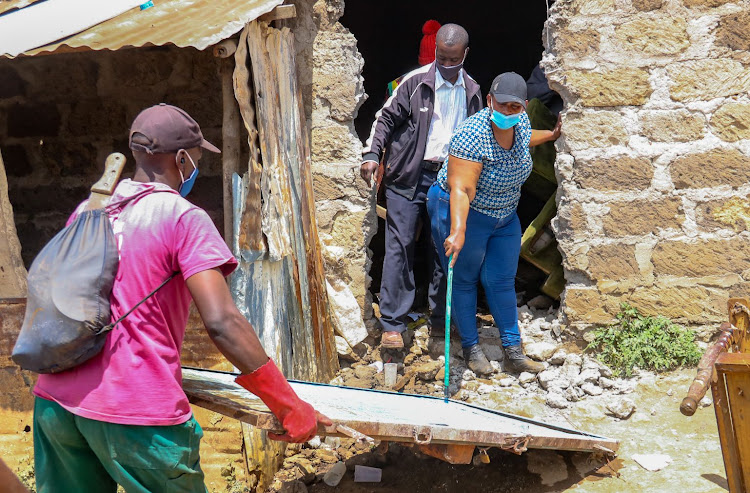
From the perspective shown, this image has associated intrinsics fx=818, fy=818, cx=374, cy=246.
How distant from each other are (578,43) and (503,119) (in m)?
0.86

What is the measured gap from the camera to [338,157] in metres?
5.30

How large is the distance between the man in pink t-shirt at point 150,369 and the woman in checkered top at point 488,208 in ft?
6.66

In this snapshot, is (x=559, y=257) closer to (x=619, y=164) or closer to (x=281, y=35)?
(x=619, y=164)

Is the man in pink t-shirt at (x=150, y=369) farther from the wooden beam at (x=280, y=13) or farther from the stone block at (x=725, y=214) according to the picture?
the stone block at (x=725, y=214)

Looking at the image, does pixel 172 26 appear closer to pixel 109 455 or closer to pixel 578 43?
pixel 578 43

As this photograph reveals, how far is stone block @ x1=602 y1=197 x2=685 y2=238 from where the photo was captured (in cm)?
493

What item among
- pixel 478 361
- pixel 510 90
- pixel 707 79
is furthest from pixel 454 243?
pixel 707 79

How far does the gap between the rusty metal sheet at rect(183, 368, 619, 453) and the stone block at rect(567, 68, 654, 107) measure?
→ 79.5 inches

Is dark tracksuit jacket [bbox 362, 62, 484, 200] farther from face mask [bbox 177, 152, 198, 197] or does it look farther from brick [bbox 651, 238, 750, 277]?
face mask [bbox 177, 152, 198, 197]

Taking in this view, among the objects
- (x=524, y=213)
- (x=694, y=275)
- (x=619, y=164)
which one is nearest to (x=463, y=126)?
(x=619, y=164)

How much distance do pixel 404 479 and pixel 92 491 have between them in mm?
2067

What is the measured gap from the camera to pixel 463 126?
4621 mm

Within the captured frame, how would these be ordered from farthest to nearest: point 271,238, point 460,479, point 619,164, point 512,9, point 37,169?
point 512,9, point 37,169, point 619,164, point 271,238, point 460,479

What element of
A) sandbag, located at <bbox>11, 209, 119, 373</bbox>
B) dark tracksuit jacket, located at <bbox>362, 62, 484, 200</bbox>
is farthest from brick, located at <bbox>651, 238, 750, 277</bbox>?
sandbag, located at <bbox>11, 209, 119, 373</bbox>
